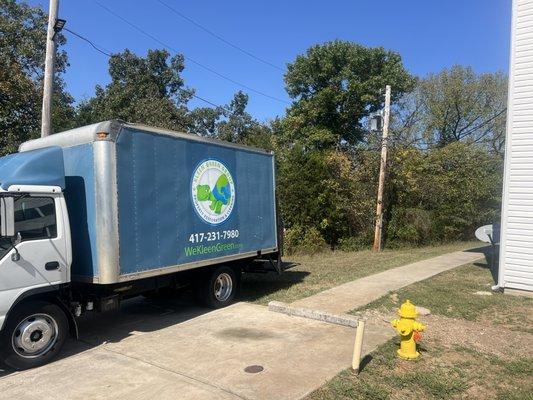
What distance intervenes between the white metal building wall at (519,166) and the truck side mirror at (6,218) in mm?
8584

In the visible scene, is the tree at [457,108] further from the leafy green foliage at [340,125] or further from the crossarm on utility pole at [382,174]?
the crossarm on utility pole at [382,174]

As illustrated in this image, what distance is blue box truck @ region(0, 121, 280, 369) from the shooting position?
5645 mm

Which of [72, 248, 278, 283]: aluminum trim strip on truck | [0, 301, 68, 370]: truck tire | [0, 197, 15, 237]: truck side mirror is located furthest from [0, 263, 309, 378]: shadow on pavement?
[0, 197, 15, 237]: truck side mirror

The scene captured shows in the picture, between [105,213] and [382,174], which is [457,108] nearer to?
[382,174]

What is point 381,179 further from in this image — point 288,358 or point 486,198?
point 288,358

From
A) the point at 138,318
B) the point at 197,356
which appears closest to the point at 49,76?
the point at 138,318

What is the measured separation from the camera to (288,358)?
581cm

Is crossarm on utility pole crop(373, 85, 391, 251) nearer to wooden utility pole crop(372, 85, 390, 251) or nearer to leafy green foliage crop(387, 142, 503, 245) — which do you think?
wooden utility pole crop(372, 85, 390, 251)

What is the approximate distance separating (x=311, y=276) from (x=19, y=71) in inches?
489

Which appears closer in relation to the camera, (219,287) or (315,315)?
(315,315)

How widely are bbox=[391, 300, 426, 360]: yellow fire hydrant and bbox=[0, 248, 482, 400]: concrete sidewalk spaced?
18.8 inches

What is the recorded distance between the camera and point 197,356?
5.95 m

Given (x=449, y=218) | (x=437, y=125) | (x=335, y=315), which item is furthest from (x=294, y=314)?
(x=437, y=125)

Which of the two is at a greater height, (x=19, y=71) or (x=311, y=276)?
(x=19, y=71)
